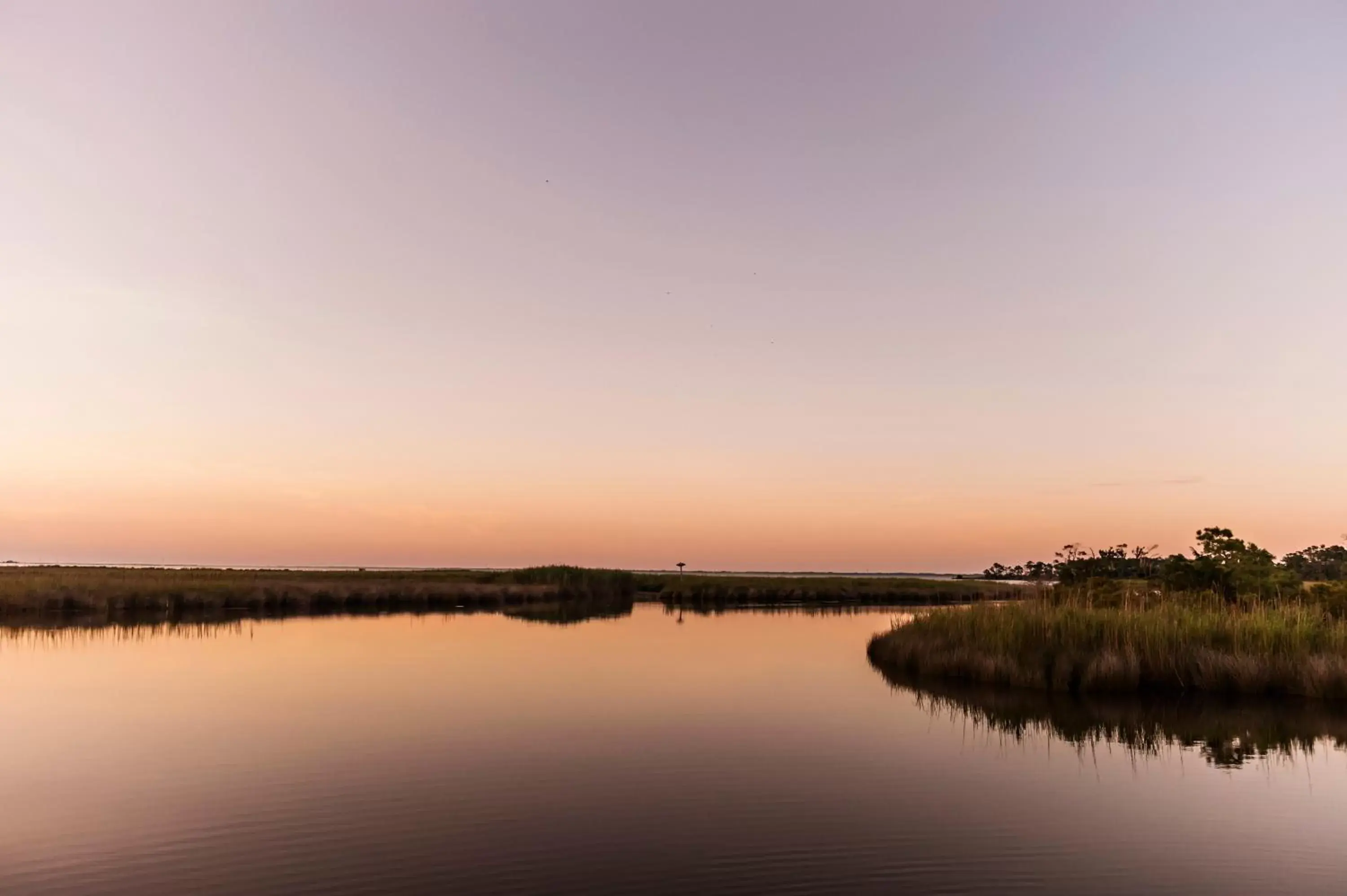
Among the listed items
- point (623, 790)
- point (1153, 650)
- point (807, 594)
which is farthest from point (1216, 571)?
point (807, 594)

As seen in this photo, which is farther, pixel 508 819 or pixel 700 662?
pixel 700 662

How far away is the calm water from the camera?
8695 millimetres

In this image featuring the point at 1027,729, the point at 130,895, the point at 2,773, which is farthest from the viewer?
the point at 1027,729

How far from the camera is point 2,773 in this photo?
39.8ft

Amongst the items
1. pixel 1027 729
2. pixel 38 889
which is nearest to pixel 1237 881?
pixel 1027 729

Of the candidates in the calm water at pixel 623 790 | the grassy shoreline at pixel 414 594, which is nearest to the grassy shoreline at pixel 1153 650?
the calm water at pixel 623 790

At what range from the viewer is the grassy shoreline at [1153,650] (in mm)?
19047

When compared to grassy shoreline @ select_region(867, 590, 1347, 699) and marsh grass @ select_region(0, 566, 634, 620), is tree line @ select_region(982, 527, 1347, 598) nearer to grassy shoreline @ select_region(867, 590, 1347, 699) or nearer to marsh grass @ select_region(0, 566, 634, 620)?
grassy shoreline @ select_region(867, 590, 1347, 699)

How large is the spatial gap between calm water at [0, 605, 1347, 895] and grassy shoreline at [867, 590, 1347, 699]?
6.56 ft

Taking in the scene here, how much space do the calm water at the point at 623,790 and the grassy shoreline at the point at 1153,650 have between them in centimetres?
200

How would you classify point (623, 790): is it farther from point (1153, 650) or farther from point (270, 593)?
point (270, 593)

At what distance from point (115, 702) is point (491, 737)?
9.24 metres

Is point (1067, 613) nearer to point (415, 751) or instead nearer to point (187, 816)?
point (415, 751)

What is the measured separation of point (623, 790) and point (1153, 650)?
15471mm
